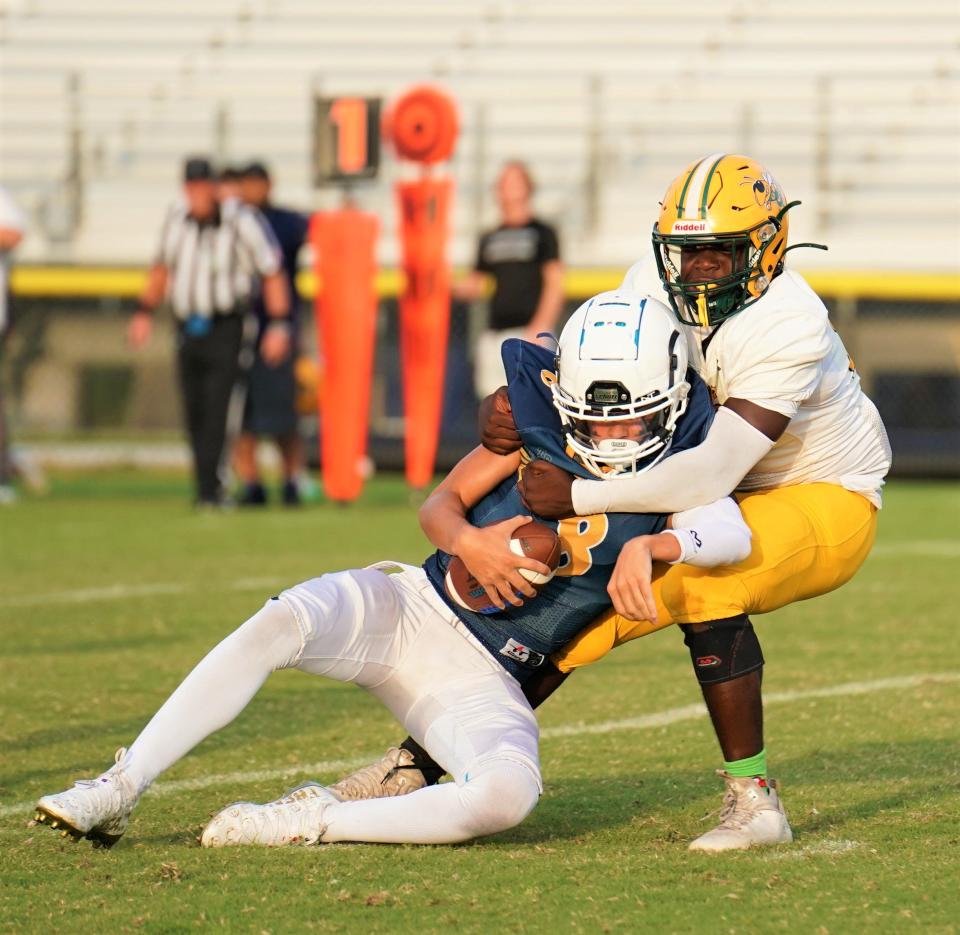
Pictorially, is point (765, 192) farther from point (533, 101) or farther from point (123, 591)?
point (533, 101)

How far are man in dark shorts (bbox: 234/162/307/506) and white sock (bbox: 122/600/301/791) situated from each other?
21.7 feet

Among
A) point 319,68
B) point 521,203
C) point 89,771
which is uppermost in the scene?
point 319,68

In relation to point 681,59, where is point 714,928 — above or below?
below

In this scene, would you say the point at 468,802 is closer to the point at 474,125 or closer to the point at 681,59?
the point at 474,125

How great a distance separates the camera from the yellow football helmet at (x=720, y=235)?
3.24 meters

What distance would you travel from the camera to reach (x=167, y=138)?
14.7m

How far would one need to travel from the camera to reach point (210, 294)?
Result: 29.9 feet

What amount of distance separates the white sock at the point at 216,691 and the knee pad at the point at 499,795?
367 mm

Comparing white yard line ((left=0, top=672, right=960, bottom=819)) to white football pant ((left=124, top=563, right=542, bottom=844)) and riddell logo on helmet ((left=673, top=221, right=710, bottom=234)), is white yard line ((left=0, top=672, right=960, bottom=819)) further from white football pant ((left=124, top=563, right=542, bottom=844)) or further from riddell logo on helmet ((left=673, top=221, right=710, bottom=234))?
riddell logo on helmet ((left=673, top=221, right=710, bottom=234))

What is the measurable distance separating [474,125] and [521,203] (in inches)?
162

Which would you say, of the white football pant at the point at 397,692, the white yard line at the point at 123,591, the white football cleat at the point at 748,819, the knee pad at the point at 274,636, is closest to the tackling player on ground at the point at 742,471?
the white football cleat at the point at 748,819

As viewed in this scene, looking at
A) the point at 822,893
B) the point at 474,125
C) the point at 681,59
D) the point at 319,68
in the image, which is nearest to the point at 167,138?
the point at 319,68

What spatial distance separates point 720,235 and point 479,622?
31.7 inches

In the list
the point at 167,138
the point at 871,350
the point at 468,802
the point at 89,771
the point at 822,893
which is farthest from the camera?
the point at 167,138
